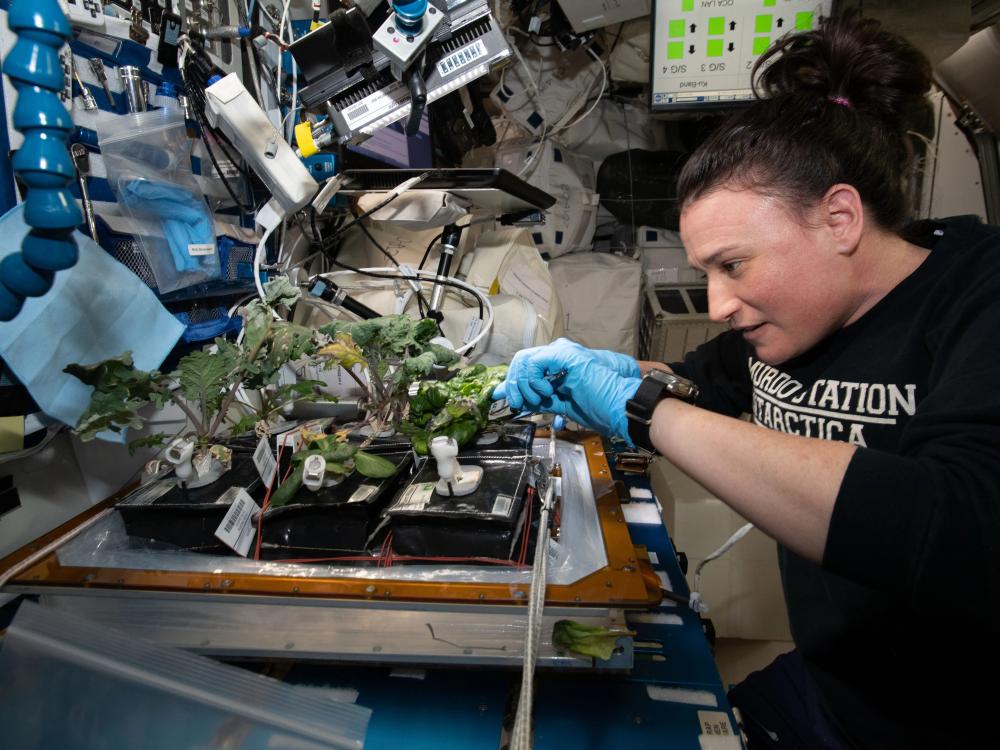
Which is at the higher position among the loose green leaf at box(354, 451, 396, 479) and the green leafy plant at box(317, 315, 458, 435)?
the green leafy plant at box(317, 315, 458, 435)

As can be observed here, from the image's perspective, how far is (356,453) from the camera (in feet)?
3.64

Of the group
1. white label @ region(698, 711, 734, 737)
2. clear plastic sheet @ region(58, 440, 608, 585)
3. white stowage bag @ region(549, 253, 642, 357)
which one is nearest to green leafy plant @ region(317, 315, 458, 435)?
clear plastic sheet @ region(58, 440, 608, 585)

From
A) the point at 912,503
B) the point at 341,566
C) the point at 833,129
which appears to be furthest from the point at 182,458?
the point at 833,129

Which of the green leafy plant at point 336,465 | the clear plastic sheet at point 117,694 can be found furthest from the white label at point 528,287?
the clear plastic sheet at point 117,694

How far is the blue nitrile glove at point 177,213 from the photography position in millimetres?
1274

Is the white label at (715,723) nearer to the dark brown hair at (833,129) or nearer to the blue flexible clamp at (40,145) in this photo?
the dark brown hair at (833,129)

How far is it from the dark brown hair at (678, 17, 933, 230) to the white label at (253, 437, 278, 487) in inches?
41.4

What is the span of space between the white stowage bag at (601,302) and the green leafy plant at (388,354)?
5.37 feet

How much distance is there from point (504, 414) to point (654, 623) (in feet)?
2.02

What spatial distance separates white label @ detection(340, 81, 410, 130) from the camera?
4.85 feet

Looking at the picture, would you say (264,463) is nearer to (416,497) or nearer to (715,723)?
(416,497)

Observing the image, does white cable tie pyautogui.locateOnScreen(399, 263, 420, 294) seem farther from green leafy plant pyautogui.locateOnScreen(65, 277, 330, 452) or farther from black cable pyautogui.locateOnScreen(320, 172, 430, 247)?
green leafy plant pyautogui.locateOnScreen(65, 277, 330, 452)

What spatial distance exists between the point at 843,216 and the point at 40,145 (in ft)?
3.72

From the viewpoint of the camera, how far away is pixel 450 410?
3.91 feet
